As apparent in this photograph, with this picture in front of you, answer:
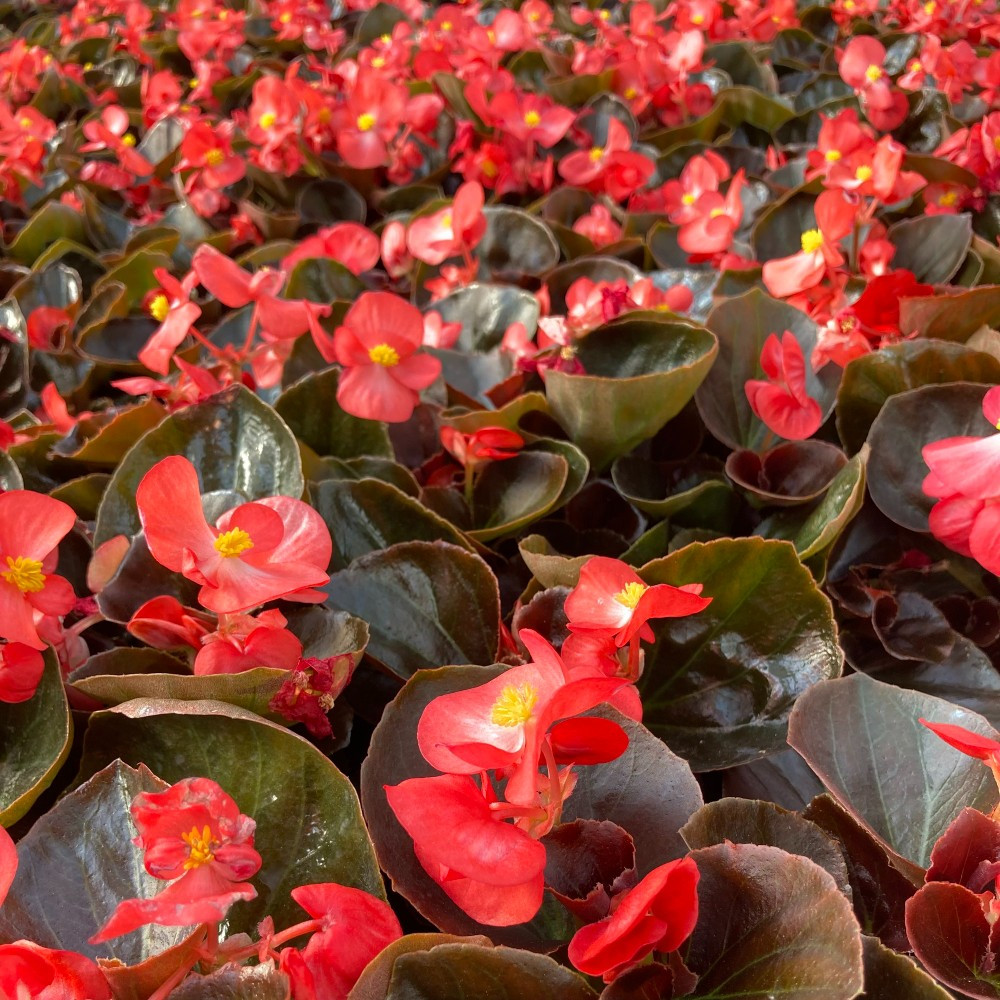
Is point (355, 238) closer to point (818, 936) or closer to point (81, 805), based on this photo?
point (81, 805)

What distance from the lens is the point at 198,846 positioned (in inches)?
14.5

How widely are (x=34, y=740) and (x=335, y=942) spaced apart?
26cm

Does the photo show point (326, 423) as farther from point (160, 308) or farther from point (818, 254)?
point (818, 254)

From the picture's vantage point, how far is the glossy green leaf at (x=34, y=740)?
49 centimetres

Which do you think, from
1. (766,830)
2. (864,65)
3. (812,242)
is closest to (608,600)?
(766,830)

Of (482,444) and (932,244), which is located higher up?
(482,444)

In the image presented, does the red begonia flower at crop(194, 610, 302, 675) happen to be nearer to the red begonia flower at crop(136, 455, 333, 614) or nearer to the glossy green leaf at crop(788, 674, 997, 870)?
the red begonia flower at crop(136, 455, 333, 614)

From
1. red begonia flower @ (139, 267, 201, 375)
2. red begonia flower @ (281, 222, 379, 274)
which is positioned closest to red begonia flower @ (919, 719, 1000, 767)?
red begonia flower @ (139, 267, 201, 375)

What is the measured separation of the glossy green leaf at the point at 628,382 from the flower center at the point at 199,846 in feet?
1.38

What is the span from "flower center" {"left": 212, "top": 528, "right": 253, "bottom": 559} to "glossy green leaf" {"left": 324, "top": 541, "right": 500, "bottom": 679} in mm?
128

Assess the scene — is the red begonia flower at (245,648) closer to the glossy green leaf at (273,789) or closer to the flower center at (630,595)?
the glossy green leaf at (273,789)

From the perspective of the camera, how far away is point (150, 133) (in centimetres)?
154

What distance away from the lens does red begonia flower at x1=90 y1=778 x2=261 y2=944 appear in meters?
0.36

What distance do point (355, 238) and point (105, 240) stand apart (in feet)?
1.97
